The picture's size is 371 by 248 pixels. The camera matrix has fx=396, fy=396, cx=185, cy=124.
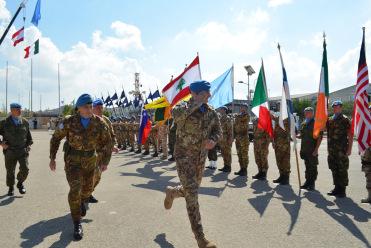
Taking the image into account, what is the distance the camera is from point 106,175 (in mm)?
11594

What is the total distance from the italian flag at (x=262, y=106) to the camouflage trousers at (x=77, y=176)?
5.17 metres

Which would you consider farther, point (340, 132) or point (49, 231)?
point (340, 132)

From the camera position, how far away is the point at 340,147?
27.3ft

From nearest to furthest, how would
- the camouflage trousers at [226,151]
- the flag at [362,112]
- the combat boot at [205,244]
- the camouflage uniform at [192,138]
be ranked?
the combat boot at [205,244] → the camouflage uniform at [192,138] → the flag at [362,112] → the camouflage trousers at [226,151]

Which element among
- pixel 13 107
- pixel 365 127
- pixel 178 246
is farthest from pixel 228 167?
pixel 178 246

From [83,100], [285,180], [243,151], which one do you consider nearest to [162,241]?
[83,100]

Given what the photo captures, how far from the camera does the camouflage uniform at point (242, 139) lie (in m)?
11.4

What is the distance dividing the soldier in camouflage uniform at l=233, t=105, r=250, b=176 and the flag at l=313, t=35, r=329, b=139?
10.2 feet

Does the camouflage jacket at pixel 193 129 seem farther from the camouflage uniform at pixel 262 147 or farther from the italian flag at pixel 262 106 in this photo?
the camouflage uniform at pixel 262 147

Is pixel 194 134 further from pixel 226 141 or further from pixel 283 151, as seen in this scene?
pixel 226 141

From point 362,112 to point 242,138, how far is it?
433 cm

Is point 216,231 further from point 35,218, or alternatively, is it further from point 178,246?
point 35,218

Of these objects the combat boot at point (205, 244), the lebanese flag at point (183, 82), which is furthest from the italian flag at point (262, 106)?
the combat boot at point (205, 244)

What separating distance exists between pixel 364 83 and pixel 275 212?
325 centimetres
